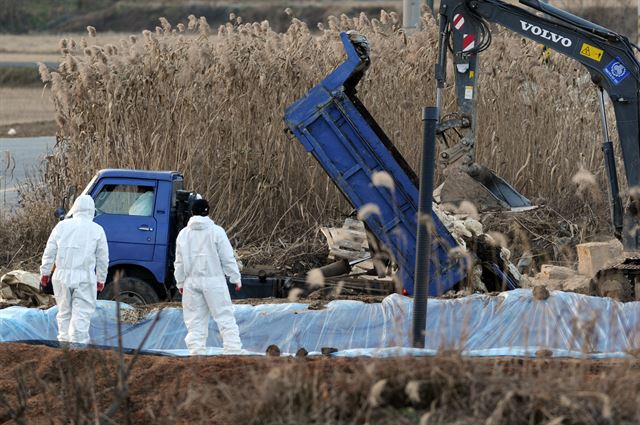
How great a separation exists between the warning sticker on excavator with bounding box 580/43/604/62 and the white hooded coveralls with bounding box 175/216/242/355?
5019mm

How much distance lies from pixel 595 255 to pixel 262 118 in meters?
5.32

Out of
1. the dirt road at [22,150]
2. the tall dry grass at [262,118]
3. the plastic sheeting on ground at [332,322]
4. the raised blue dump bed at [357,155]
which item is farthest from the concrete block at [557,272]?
the dirt road at [22,150]

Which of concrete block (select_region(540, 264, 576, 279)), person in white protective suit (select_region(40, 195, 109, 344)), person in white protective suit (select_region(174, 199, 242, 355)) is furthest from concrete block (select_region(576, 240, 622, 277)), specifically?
person in white protective suit (select_region(40, 195, 109, 344))

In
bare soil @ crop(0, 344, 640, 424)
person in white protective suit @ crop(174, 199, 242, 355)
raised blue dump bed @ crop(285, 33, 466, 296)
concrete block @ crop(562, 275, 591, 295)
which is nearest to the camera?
bare soil @ crop(0, 344, 640, 424)

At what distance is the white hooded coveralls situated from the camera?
11.7 metres

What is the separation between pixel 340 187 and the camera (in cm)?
1403

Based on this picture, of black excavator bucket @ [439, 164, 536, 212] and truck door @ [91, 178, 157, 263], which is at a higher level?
black excavator bucket @ [439, 164, 536, 212]

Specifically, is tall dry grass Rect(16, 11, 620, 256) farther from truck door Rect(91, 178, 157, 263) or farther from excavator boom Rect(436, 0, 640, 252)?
truck door Rect(91, 178, 157, 263)

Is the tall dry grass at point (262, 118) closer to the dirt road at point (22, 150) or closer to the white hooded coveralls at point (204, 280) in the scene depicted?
the white hooded coveralls at point (204, 280)

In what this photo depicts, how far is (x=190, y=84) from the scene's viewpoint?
18.0 meters

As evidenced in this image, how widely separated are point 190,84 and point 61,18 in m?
45.4

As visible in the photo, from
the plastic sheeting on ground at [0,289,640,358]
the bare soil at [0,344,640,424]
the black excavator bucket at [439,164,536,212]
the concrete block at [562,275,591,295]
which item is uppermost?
the black excavator bucket at [439,164,536,212]

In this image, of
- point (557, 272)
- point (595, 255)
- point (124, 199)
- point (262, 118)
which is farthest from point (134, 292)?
point (595, 255)

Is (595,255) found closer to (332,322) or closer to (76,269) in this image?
(332,322)
